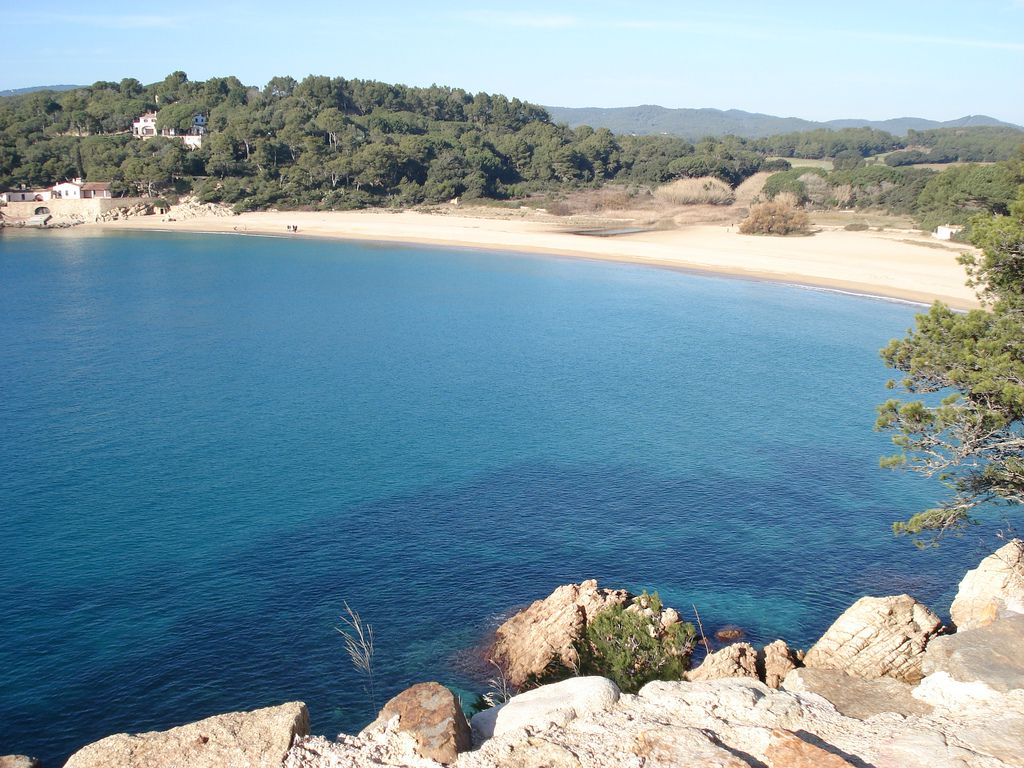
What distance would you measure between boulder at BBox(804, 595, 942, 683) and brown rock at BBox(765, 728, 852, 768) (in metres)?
4.81

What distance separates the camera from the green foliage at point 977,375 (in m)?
15.6

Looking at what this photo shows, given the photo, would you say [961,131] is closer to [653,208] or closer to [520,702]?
[653,208]

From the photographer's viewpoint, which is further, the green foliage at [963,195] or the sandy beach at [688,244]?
the green foliage at [963,195]

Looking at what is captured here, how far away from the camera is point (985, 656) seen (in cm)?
1262

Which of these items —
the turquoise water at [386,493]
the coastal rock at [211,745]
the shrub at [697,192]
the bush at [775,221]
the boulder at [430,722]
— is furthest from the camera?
the shrub at [697,192]

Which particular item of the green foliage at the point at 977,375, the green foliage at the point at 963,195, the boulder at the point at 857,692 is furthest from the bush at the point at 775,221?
the boulder at the point at 857,692

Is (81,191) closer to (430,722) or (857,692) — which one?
(430,722)

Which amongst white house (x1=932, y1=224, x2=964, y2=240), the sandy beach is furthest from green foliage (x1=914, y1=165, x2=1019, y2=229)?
the sandy beach

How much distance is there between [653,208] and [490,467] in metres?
77.0

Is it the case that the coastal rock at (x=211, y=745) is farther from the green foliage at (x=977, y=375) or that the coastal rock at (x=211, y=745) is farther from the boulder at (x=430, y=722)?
the green foliage at (x=977, y=375)

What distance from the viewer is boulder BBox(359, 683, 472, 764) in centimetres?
1057

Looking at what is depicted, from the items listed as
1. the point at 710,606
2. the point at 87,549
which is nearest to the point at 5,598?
the point at 87,549

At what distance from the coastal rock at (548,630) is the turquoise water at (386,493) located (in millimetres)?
Answer: 748

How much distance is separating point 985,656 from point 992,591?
2.95 metres
